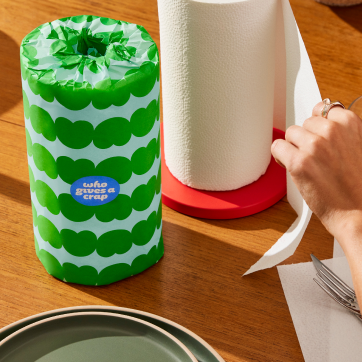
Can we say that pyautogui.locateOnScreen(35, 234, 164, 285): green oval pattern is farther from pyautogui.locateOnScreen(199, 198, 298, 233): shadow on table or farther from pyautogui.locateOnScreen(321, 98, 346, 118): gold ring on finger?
pyautogui.locateOnScreen(321, 98, 346, 118): gold ring on finger

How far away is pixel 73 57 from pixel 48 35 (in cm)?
4

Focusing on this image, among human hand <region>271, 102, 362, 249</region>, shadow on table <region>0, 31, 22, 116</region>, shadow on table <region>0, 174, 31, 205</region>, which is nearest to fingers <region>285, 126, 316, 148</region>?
human hand <region>271, 102, 362, 249</region>

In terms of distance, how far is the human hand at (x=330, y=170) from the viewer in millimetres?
438

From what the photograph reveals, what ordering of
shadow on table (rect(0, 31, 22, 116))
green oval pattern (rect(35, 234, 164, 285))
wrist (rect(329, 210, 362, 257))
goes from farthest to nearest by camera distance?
shadow on table (rect(0, 31, 22, 116)) < green oval pattern (rect(35, 234, 164, 285)) < wrist (rect(329, 210, 362, 257))

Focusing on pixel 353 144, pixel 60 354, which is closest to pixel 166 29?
pixel 353 144

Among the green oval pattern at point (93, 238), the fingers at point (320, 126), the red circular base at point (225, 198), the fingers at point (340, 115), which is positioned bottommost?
the red circular base at point (225, 198)

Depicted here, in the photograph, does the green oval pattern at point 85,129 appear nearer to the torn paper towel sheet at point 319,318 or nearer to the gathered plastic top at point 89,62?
the gathered plastic top at point 89,62

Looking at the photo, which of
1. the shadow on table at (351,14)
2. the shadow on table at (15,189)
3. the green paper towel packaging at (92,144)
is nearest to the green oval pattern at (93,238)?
the green paper towel packaging at (92,144)

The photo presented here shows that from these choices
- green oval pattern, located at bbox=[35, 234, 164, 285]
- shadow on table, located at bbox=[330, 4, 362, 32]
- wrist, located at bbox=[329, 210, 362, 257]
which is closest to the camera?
wrist, located at bbox=[329, 210, 362, 257]

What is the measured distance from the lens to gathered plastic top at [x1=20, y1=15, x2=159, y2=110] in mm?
429

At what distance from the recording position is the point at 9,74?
0.79m

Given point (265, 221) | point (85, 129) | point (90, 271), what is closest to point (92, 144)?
point (85, 129)

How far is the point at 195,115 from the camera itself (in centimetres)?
57

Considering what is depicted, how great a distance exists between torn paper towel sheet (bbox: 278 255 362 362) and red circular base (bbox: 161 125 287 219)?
0.29 ft
